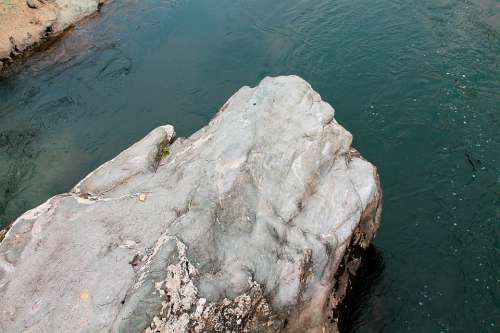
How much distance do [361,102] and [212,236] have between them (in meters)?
9.74

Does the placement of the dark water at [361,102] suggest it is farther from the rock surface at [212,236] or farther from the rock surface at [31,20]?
the rock surface at [212,236]

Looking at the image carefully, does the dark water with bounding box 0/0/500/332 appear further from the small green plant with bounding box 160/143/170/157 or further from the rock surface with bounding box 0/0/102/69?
the small green plant with bounding box 160/143/170/157

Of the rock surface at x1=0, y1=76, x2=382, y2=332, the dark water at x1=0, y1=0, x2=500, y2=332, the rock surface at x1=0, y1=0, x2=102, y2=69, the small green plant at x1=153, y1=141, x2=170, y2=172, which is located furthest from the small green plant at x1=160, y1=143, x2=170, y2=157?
the rock surface at x1=0, y1=0, x2=102, y2=69

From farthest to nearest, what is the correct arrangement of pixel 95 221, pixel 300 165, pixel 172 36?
pixel 172 36 → pixel 300 165 → pixel 95 221

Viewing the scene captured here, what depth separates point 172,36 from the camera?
23.0m

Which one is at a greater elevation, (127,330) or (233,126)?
(233,126)

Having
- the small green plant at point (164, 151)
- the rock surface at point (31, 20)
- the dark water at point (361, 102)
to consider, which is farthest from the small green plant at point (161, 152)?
the rock surface at point (31, 20)

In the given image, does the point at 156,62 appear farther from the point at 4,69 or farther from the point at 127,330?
the point at 127,330

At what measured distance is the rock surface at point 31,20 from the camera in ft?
78.5

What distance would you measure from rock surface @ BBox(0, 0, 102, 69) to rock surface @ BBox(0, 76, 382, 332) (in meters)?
16.8

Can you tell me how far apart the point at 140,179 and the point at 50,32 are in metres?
18.5

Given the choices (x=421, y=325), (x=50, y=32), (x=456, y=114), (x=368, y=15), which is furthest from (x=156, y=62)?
(x=421, y=325)

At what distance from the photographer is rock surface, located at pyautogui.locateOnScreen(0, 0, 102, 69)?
23938mm

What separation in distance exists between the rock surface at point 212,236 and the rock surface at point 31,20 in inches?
660
